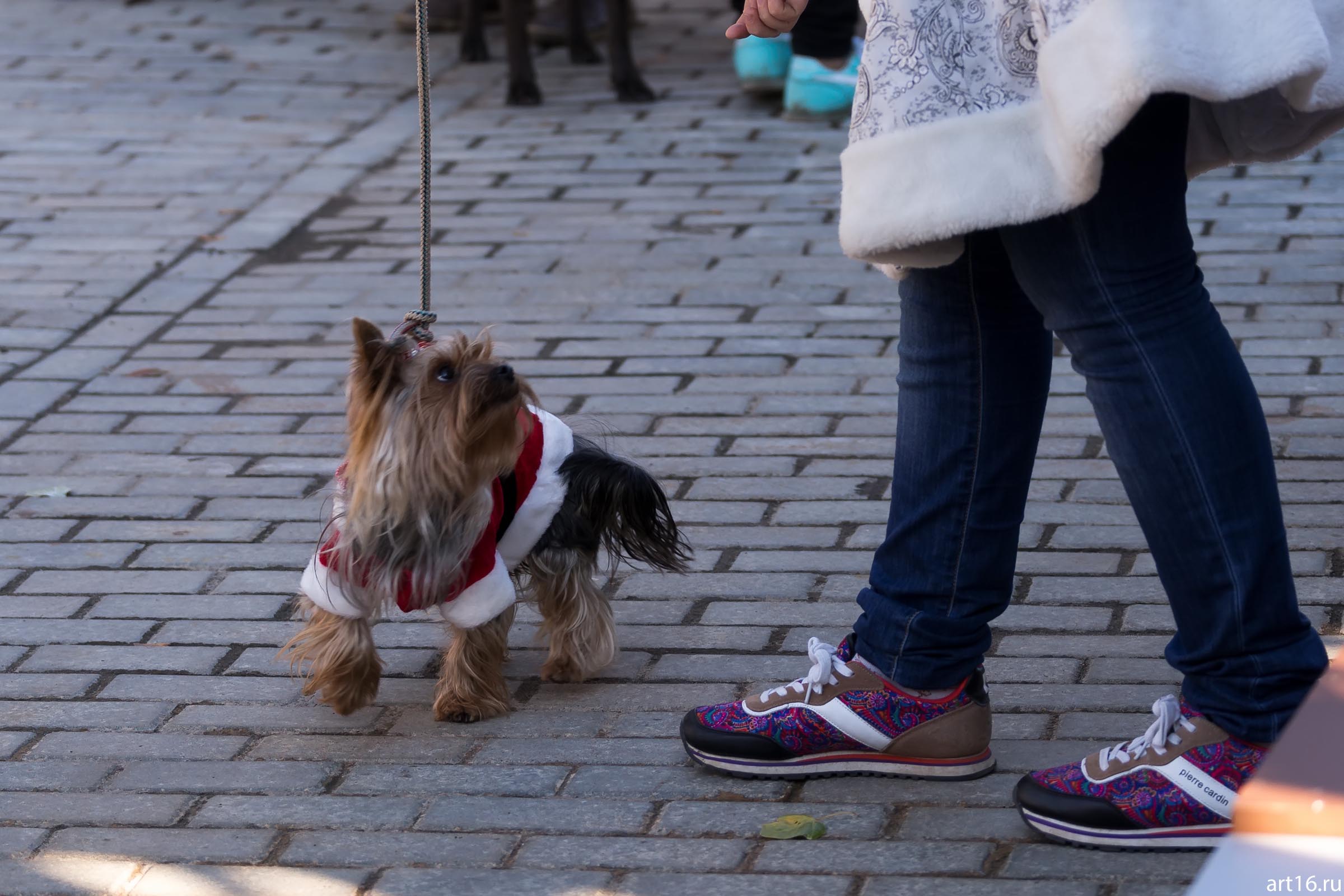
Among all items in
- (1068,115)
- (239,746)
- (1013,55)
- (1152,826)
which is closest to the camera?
(1068,115)

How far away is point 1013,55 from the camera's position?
229cm

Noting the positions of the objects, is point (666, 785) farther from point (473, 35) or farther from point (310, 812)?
point (473, 35)

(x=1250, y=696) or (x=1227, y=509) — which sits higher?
(x=1227, y=509)

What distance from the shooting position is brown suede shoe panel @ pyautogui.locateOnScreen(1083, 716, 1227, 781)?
249 centimetres

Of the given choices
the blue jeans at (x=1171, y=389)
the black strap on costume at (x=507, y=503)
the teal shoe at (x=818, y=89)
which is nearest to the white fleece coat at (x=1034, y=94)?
the blue jeans at (x=1171, y=389)

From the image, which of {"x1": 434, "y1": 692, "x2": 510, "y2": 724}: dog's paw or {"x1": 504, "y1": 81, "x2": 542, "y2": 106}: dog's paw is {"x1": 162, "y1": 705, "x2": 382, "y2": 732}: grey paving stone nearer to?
{"x1": 434, "y1": 692, "x2": 510, "y2": 724}: dog's paw

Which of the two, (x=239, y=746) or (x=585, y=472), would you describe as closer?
(x=239, y=746)

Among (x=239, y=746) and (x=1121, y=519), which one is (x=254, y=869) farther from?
(x=1121, y=519)

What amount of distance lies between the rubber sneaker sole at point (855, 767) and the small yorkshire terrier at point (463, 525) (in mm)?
500

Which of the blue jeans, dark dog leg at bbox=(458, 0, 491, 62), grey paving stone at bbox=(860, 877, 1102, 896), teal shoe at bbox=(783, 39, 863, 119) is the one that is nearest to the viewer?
the blue jeans

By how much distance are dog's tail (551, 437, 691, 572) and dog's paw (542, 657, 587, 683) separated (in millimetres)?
224

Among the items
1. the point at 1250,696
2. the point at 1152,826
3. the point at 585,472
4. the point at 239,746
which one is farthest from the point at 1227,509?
the point at 239,746

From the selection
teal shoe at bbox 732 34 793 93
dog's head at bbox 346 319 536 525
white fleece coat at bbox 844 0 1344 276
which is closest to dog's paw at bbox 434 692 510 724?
dog's head at bbox 346 319 536 525

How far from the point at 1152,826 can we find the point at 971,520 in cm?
53
